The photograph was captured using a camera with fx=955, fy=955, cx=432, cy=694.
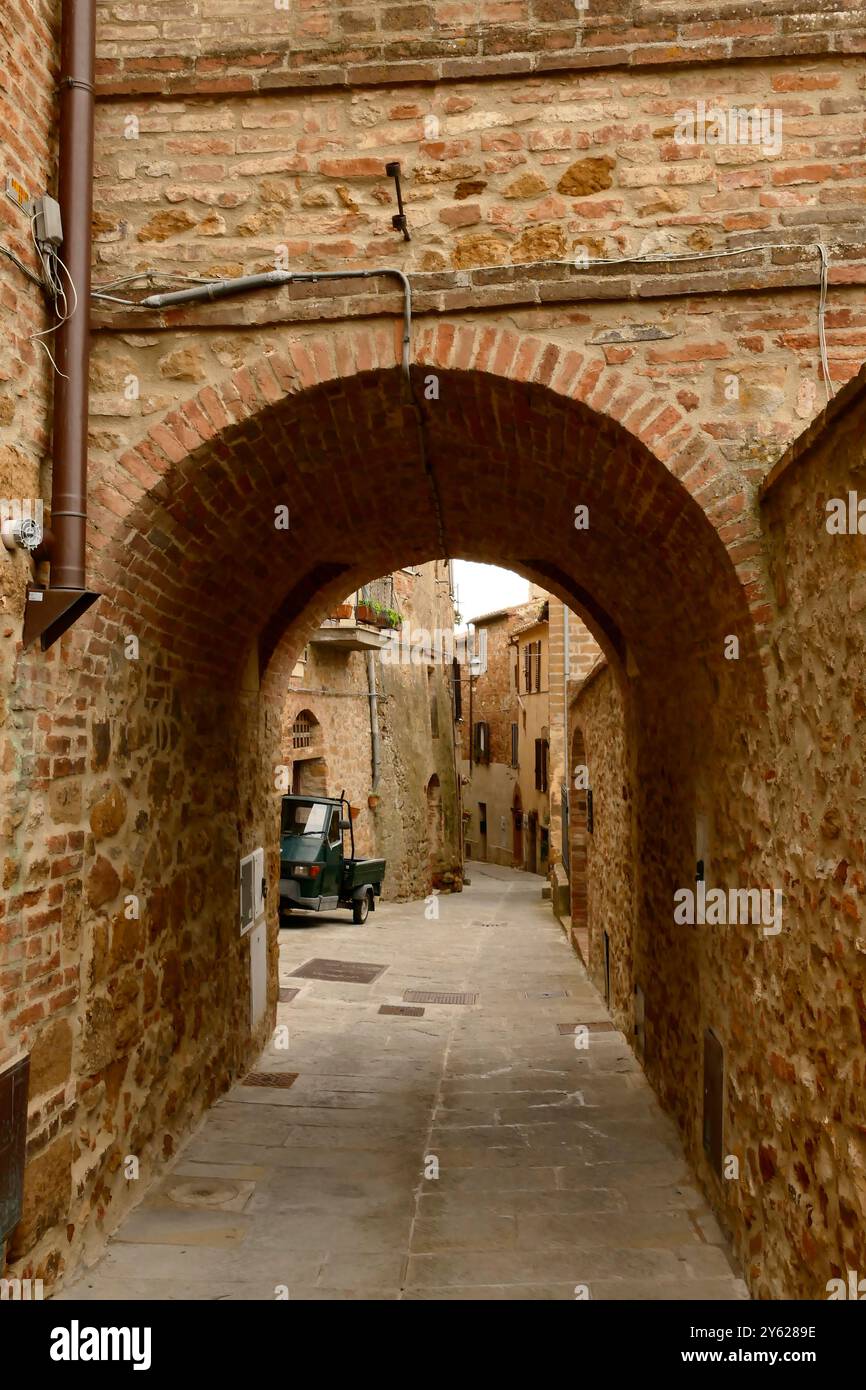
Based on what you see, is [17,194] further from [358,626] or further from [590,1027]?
[358,626]

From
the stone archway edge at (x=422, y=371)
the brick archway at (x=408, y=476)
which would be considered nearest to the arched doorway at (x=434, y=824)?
the brick archway at (x=408, y=476)

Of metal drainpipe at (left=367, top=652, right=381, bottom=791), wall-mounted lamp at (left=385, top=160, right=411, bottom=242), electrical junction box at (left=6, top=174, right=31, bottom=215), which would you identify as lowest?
metal drainpipe at (left=367, top=652, right=381, bottom=791)

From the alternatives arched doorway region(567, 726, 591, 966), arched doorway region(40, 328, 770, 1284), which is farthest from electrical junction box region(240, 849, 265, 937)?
→ arched doorway region(567, 726, 591, 966)

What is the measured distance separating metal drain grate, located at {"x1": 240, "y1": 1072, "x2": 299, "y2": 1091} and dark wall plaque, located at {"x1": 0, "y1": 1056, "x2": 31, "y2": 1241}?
295cm

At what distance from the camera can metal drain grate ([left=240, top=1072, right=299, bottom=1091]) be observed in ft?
19.9

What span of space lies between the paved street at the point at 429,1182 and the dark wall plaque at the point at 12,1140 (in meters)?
0.58

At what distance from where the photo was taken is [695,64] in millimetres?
3871

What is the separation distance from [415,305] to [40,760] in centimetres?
230

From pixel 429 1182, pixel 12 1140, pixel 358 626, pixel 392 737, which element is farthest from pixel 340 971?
pixel 392 737

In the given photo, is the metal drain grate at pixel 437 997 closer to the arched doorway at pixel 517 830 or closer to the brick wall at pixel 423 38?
the brick wall at pixel 423 38

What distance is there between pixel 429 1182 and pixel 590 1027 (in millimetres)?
3251

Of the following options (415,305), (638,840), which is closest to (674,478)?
(415,305)

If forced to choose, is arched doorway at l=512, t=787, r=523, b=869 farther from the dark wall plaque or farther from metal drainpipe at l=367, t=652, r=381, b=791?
the dark wall plaque

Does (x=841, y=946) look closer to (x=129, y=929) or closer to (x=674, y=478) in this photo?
(x=674, y=478)
